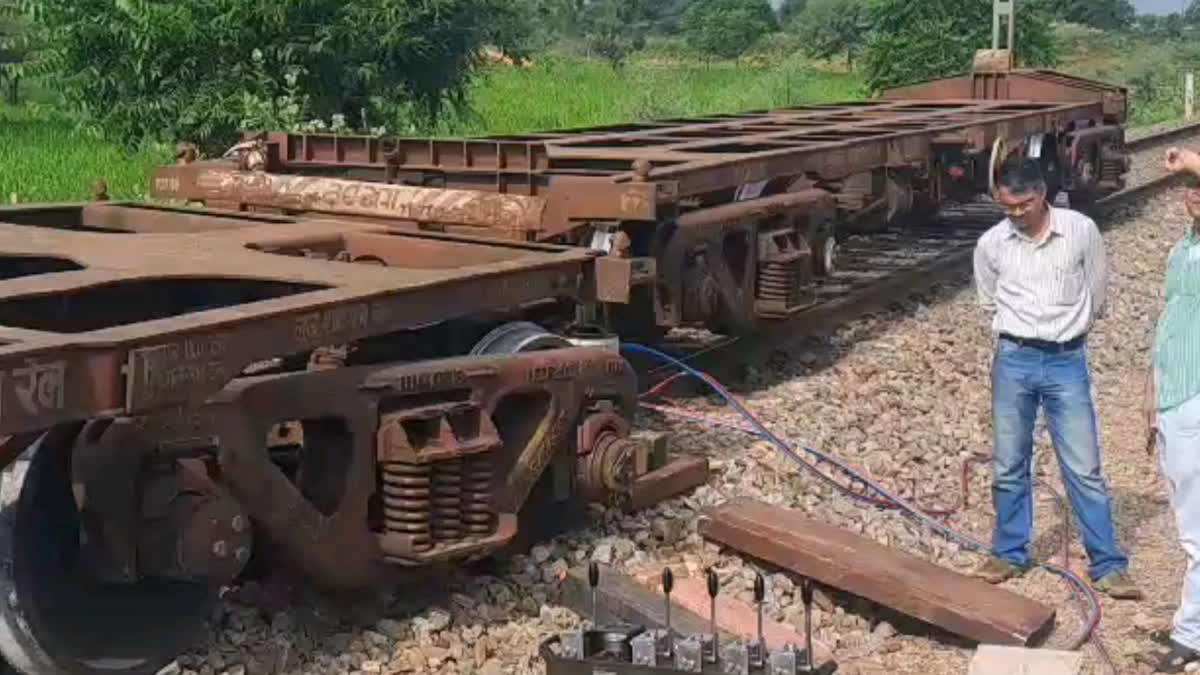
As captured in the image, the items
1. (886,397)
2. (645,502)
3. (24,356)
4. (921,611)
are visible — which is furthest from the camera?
(886,397)

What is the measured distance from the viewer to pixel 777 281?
31.0 ft

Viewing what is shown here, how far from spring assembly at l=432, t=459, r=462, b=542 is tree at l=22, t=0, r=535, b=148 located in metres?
10.4

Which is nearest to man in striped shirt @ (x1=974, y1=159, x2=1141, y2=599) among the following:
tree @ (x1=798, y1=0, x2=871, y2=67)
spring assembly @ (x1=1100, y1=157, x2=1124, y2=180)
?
spring assembly @ (x1=1100, y1=157, x2=1124, y2=180)

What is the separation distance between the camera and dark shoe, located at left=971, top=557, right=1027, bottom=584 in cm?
680

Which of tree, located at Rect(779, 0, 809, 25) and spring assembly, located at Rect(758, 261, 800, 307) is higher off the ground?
tree, located at Rect(779, 0, 809, 25)

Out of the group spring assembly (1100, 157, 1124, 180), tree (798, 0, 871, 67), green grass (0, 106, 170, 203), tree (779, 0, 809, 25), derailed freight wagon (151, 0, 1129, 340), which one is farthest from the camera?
tree (779, 0, 809, 25)

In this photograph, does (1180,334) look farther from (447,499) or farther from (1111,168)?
(1111,168)

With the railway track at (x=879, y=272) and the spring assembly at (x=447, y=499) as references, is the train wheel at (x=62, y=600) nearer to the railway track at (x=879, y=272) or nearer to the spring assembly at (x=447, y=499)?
the spring assembly at (x=447, y=499)

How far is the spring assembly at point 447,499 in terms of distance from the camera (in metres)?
5.51

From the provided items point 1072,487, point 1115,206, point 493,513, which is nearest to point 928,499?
point 1072,487

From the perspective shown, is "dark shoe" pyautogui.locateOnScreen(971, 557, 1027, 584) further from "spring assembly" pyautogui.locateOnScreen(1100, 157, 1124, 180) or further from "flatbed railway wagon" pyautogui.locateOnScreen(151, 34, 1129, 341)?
"spring assembly" pyautogui.locateOnScreen(1100, 157, 1124, 180)

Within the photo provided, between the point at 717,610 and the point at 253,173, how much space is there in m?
4.11

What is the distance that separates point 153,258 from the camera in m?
6.14

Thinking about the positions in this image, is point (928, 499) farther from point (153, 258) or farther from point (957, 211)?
point (957, 211)
